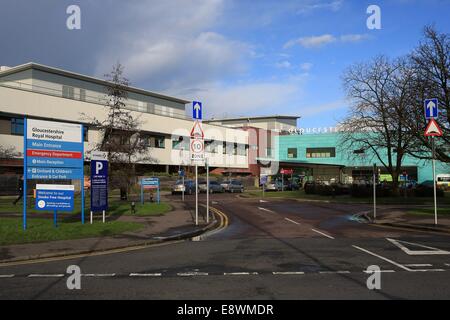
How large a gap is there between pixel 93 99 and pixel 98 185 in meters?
43.3

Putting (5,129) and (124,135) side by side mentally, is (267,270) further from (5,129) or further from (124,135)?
(5,129)

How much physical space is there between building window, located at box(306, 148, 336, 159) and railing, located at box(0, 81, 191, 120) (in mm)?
32905

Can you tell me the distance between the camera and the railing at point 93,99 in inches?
1865

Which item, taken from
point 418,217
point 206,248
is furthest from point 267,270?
point 418,217

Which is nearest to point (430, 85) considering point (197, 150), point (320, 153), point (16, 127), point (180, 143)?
point (197, 150)

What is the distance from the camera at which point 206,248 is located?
1159cm

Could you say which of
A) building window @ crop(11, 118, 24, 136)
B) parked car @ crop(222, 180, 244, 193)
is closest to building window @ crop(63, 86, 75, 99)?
building window @ crop(11, 118, 24, 136)

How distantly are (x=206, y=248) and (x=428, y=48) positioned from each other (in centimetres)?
1933

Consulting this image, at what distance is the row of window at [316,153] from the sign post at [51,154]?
8212cm

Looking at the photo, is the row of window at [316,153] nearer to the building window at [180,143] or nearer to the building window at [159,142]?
the building window at [180,143]

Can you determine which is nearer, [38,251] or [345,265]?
[345,265]

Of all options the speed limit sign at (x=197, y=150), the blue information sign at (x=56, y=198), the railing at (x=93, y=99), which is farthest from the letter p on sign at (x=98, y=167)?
the railing at (x=93, y=99)

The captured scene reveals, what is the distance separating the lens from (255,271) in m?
8.50

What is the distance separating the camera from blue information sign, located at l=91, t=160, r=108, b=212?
53.8 feet
